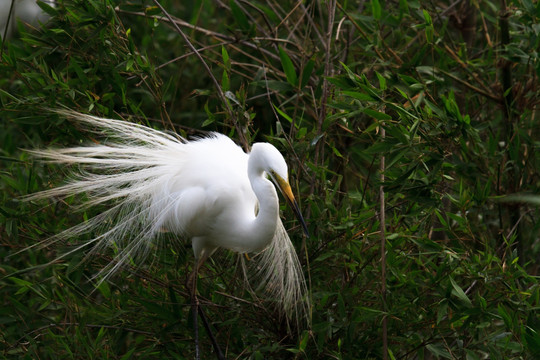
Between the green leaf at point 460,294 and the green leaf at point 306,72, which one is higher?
the green leaf at point 306,72

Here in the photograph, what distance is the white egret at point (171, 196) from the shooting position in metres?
2.25

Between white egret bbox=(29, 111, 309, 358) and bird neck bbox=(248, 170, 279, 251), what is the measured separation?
1cm

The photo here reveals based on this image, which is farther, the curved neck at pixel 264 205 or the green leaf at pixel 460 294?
the curved neck at pixel 264 205

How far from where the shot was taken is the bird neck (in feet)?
6.81

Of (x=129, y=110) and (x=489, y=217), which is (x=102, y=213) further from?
(x=489, y=217)

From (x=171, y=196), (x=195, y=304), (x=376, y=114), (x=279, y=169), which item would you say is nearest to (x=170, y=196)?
(x=171, y=196)

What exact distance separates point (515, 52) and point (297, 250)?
0.99m

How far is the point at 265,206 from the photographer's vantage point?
210cm

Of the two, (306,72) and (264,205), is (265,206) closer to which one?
(264,205)

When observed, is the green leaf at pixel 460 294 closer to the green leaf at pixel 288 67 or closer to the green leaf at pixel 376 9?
the green leaf at pixel 288 67

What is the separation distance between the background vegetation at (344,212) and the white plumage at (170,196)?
73mm

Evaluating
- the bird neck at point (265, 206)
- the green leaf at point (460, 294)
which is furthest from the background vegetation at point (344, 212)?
the bird neck at point (265, 206)

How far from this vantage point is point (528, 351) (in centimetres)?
190

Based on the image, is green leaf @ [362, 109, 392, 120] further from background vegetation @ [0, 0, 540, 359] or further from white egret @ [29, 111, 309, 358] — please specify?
white egret @ [29, 111, 309, 358]
